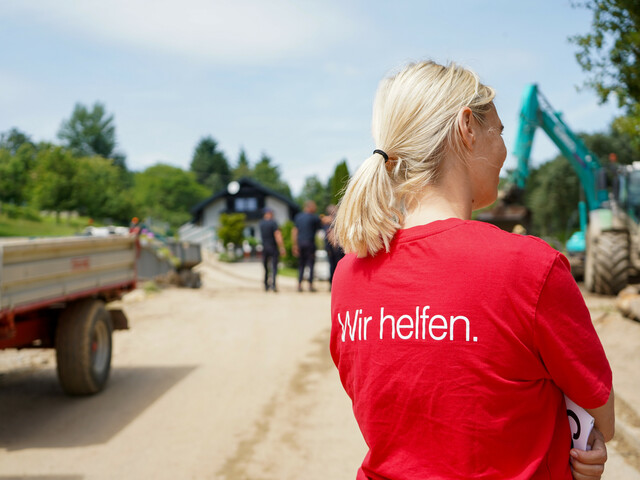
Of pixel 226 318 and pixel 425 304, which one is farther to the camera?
pixel 226 318

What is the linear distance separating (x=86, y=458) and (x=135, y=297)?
29.0ft

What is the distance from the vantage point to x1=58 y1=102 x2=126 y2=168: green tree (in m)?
105

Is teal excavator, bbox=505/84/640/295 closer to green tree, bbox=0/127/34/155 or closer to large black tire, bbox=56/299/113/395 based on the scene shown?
large black tire, bbox=56/299/113/395

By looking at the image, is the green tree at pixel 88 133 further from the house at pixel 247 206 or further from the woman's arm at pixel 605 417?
the woman's arm at pixel 605 417

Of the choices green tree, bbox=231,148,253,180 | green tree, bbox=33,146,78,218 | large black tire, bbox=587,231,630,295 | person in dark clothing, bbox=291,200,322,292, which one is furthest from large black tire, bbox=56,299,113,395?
green tree, bbox=231,148,253,180

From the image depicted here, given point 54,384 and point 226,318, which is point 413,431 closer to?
point 54,384

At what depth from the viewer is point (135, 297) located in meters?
13.3

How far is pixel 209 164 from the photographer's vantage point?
365 feet

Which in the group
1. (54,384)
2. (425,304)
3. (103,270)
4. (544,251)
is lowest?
(54,384)

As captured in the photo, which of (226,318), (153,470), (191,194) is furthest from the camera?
(191,194)

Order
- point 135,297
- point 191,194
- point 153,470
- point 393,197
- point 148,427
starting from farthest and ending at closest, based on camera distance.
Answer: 1. point 191,194
2. point 135,297
3. point 148,427
4. point 153,470
5. point 393,197

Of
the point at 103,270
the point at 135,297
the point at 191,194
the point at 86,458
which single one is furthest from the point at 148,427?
the point at 191,194

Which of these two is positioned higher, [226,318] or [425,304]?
[425,304]

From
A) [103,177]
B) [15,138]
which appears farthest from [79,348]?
[15,138]
